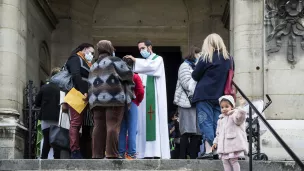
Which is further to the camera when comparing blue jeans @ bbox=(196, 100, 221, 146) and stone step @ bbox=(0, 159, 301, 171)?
blue jeans @ bbox=(196, 100, 221, 146)

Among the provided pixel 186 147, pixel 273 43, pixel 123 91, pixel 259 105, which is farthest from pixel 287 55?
pixel 123 91

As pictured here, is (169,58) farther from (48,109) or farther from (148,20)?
(48,109)

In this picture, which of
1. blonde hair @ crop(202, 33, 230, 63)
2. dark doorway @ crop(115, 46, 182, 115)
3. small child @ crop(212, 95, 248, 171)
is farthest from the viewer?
dark doorway @ crop(115, 46, 182, 115)

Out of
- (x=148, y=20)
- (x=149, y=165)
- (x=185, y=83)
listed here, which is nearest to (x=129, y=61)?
(x=185, y=83)

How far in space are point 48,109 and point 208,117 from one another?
3103mm

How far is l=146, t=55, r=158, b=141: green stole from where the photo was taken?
545 inches

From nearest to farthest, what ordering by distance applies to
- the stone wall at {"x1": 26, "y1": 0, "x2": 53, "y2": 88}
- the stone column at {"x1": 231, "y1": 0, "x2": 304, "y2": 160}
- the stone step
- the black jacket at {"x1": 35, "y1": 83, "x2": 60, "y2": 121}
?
the stone step
the black jacket at {"x1": 35, "y1": 83, "x2": 60, "y2": 121}
the stone column at {"x1": 231, "y1": 0, "x2": 304, "y2": 160}
the stone wall at {"x1": 26, "y1": 0, "x2": 53, "y2": 88}

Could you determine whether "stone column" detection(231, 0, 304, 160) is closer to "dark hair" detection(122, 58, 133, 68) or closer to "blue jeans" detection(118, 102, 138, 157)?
"dark hair" detection(122, 58, 133, 68)

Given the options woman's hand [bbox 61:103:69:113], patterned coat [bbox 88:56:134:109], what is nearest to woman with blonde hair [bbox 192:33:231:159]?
patterned coat [bbox 88:56:134:109]

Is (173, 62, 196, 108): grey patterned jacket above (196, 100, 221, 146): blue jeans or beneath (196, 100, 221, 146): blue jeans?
above

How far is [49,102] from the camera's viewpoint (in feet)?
47.0

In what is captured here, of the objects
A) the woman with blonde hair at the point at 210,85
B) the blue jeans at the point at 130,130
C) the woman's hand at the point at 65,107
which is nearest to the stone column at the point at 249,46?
the woman with blonde hair at the point at 210,85

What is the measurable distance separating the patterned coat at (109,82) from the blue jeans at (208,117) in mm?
1099

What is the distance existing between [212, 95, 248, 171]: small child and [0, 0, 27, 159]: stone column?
5.52m
